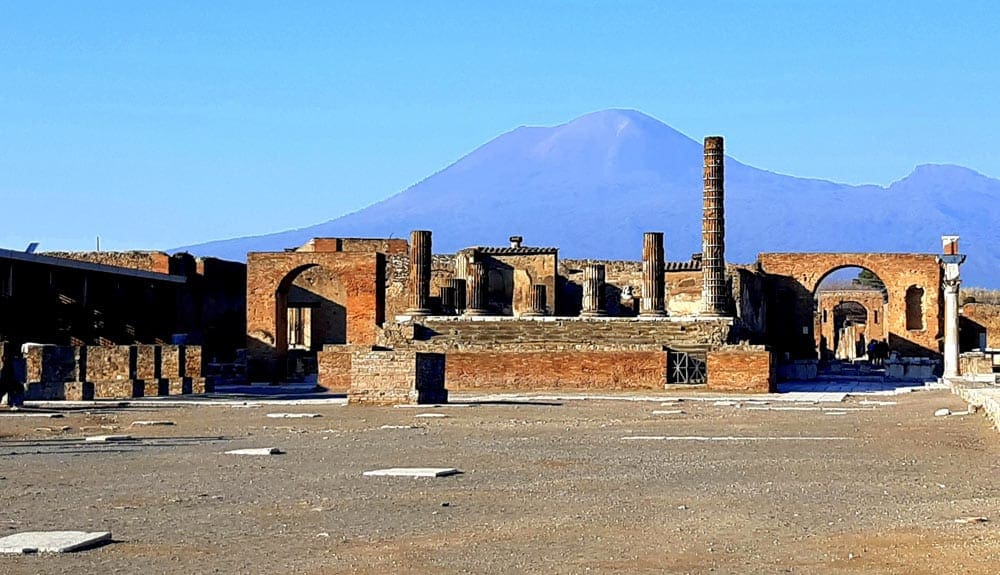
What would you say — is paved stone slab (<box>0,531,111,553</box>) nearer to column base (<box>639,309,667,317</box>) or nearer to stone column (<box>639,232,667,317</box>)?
column base (<box>639,309,667,317</box>)

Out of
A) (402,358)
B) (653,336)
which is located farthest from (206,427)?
(653,336)

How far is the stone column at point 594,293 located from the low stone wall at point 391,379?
1618 centimetres

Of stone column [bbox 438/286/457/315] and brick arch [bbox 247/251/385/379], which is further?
brick arch [bbox 247/251/385/379]

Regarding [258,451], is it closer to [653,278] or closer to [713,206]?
[653,278]

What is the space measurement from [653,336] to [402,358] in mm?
12735

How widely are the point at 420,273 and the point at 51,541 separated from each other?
35534 mm

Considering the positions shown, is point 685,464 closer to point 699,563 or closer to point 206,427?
point 699,563

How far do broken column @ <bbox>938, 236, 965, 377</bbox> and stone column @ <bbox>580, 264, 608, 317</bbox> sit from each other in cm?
946

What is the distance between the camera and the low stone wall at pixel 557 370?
116ft

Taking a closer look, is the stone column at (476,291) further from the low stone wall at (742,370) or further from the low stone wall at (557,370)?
the low stone wall at (742,370)

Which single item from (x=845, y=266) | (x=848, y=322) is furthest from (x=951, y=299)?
(x=848, y=322)

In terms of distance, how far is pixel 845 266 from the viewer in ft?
185

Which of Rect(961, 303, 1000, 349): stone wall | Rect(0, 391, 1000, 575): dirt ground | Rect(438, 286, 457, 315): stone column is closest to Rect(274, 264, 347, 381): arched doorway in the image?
Rect(438, 286, 457, 315): stone column

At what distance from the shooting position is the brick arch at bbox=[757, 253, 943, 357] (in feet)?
183
